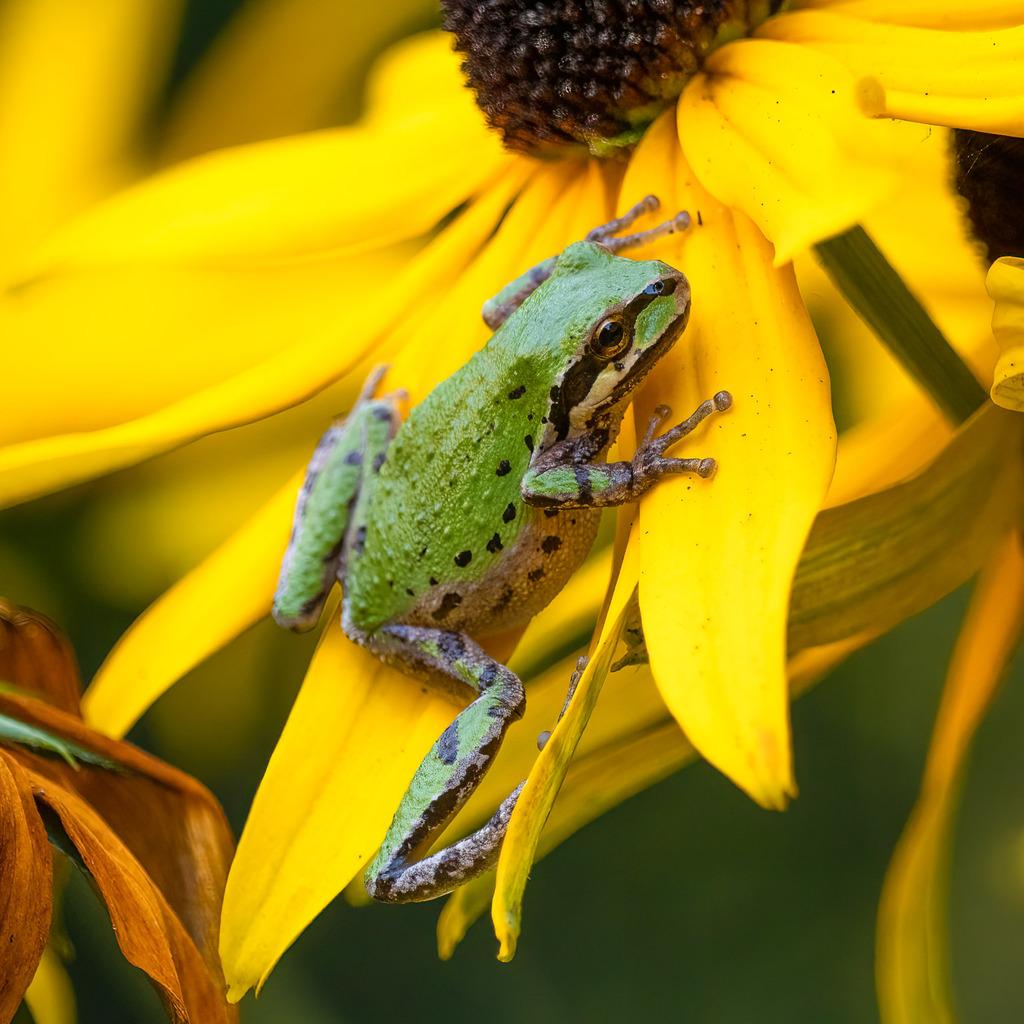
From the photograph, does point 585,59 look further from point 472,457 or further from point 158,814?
point 158,814

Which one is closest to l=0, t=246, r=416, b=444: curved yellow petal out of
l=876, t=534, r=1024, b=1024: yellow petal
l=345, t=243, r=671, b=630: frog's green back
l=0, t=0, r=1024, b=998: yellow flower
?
l=0, t=0, r=1024, b=998: yellow flower

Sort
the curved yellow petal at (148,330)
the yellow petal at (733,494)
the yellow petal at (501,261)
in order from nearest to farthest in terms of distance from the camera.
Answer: the yellow petal at (733,494), the yellow petal at (501,261), the curved yellow petal at (148,330)

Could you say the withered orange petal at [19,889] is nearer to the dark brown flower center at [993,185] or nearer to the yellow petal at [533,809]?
the yellow petal at [533,809]

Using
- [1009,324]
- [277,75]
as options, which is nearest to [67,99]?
[277,75]

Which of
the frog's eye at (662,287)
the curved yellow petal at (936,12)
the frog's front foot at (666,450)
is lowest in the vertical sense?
the frog's front foot at (666,450)

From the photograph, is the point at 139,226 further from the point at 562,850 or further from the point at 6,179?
the point at 562,850

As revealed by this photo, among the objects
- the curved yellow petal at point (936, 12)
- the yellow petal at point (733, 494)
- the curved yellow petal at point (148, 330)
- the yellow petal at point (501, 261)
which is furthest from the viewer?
the curved yellow petal at point (148, 330)

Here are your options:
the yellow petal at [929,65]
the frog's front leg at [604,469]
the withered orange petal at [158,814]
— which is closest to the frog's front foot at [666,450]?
the frog's front leg at [604,469]
